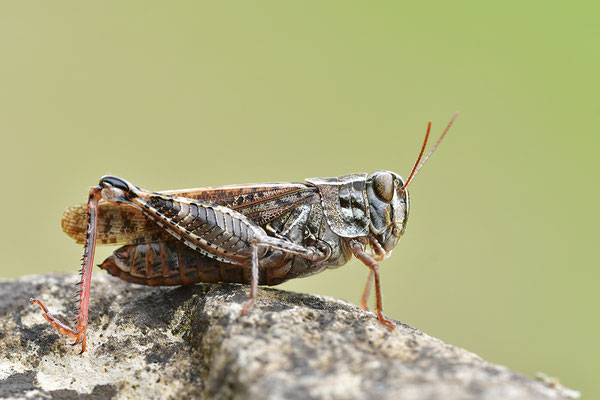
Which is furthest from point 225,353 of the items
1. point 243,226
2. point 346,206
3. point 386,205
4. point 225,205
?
point 386,205

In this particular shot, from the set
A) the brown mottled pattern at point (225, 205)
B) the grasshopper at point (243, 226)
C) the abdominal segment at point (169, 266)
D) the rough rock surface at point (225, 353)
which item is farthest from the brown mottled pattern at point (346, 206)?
the abdominal segment at point (169, 266)

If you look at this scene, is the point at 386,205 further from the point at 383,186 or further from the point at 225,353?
the point at 225,353

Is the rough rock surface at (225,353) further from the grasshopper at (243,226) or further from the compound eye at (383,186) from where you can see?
the compound eye at (383,186)

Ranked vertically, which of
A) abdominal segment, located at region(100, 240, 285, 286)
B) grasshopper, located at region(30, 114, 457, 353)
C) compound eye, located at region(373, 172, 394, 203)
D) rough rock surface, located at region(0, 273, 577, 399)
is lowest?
rough rock surface, located at region(0, 273, 577, 399)

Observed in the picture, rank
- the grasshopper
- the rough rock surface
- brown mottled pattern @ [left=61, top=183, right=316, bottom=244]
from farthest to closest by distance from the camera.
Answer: brown mottled pattern @ [left=61, top=183, right=316, bottom=244] → the grasshopper → the rough rock surface

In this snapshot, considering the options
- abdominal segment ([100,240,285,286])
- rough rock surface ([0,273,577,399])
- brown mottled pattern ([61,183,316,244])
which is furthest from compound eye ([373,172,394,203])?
abdominal segment ([100,240,285,286])

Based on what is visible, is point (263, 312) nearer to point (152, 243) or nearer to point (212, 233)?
point (212, 233)

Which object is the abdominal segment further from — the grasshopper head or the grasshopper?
the grasshopper head

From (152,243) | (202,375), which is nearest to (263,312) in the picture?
(202,375)

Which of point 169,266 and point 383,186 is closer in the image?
point 169,266
